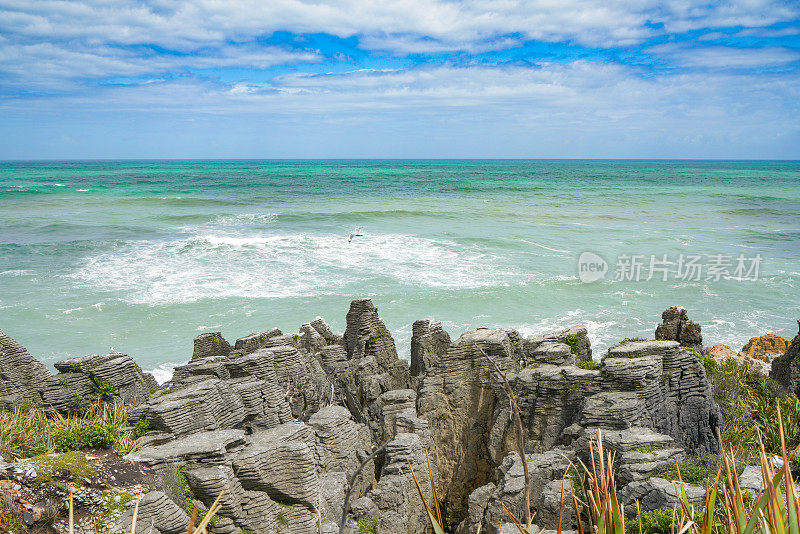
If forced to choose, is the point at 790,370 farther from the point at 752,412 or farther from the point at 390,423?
the point at 390,423

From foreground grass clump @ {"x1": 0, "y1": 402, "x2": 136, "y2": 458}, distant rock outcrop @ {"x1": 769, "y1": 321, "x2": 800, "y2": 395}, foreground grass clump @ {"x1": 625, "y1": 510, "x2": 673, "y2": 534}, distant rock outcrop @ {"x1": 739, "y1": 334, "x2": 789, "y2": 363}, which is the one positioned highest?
foreground grass clump @ {"x1": 0, "y1": 402, "x2": 136, "y2": 458}

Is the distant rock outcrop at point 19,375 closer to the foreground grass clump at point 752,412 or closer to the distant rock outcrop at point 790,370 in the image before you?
the foreground grass clump at point 752,412

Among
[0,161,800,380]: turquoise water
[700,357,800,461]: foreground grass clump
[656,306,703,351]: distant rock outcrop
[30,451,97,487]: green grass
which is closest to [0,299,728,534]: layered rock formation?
[30,451,97,487]: green grass

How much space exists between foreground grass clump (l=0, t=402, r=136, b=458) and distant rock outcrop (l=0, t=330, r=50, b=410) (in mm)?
938

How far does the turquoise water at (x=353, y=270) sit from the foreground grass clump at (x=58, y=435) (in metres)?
8.32

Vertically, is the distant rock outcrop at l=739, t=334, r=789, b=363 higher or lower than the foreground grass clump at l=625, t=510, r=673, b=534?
lower

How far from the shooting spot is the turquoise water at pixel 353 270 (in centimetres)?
2122

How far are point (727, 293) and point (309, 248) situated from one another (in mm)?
22920

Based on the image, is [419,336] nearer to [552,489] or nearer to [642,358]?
[642,358]

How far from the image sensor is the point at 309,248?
118 feet

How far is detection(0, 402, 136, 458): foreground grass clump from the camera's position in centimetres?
735

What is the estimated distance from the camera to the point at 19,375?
959 cm

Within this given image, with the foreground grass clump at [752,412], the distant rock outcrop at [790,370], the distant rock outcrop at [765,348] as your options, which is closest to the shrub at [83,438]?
the foreground grass clump at [752,412]

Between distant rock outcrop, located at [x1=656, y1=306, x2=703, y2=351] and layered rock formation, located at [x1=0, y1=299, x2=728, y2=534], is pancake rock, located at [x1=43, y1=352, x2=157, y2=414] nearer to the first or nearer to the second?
layered rock formation, located at [x1=0, y1=299, x2=728, y2=534]
